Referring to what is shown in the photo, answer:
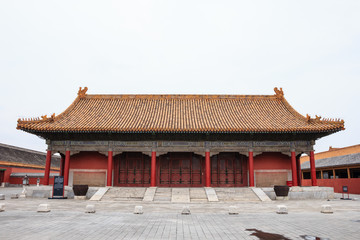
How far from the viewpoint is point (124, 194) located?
1775cm

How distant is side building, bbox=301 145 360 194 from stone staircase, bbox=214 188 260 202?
1185cm

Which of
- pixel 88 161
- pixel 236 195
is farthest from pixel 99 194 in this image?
pixel 236 195

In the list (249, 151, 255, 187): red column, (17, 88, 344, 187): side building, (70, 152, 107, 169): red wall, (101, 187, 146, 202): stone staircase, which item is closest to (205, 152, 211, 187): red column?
(17, 88, 344, 187): side building

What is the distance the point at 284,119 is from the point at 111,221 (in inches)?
617

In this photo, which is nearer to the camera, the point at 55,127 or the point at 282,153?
the point at 55,127

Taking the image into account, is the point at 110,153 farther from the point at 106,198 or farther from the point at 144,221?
the point at 144,221

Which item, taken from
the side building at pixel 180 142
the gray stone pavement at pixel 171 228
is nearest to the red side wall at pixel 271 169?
the side building at pixel 180 142

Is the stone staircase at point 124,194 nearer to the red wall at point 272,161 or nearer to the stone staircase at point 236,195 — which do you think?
the stone staircase at point 236,195

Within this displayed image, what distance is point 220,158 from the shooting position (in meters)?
21.4

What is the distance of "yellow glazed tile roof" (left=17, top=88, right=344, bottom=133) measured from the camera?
59.5ft

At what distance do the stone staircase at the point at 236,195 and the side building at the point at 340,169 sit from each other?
11.8m

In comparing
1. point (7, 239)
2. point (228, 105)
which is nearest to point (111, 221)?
point (7, 239)

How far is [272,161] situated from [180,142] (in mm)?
7508

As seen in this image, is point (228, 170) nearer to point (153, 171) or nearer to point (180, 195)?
point (180, 195)
